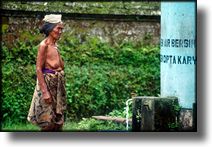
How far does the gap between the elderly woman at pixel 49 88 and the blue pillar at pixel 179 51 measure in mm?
715

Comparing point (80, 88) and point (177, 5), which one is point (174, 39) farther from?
point (80, 88)

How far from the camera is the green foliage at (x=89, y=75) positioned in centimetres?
524

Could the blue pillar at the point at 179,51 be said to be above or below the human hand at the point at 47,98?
above

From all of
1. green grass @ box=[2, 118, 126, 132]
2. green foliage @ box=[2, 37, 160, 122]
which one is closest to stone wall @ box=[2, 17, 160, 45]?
green foliage @ box=[2, 37, 160, 122]

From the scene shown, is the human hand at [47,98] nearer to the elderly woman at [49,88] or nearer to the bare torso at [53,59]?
the elderly woman at [49,88]

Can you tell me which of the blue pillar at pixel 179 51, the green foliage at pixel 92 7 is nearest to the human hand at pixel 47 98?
the green foliage at pixel 92 7

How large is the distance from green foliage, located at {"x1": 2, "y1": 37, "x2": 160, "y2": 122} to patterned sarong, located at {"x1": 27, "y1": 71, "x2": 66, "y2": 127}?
4 centimetres

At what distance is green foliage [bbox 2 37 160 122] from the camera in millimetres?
5242

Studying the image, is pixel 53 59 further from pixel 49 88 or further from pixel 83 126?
pixel 83 126

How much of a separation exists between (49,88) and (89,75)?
0.29 meters

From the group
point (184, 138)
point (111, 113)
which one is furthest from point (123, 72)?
point (184, 138)

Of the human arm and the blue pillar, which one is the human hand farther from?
the blue pillar

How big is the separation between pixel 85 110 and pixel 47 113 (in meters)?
0.26

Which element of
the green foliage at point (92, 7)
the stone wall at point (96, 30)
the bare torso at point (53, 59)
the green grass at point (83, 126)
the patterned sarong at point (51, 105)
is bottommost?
the green grass at point (83, 126)
